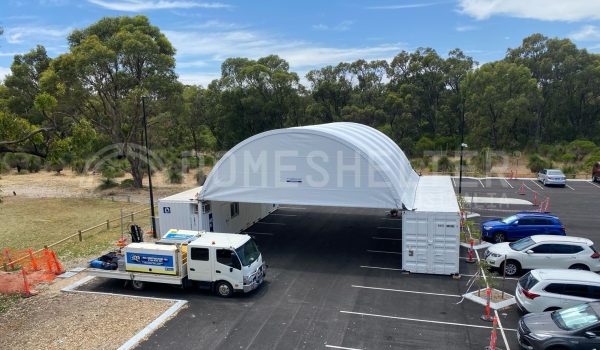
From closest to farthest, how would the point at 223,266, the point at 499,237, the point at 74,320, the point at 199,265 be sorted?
the point at 74,320 → the point at 223,266 → the point at 199,265 → the point at 499,237

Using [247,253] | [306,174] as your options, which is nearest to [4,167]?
[306,174]

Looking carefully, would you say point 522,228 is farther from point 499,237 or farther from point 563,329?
point 563,329

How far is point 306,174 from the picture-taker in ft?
63.6

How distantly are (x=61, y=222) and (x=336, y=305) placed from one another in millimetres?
21434

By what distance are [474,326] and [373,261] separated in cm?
648

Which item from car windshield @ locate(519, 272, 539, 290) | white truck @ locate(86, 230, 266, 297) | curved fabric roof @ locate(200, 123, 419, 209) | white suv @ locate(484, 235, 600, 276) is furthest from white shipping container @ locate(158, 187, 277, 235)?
car windshield @ locate(519, 272, 539, 290)

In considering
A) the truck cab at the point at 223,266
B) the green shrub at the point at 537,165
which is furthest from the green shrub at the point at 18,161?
the green shrub at the point at 537,165

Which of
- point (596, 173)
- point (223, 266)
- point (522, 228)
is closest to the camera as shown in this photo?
point (223, 266)

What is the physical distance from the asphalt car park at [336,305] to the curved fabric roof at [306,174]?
285 centimetres

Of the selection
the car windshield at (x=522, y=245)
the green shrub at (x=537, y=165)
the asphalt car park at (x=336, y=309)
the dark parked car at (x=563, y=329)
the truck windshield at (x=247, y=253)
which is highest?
the green shrub at (x=537, y=165)

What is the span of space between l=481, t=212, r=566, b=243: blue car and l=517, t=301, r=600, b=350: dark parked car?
999 cm

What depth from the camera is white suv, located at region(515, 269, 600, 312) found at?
12.4 meters

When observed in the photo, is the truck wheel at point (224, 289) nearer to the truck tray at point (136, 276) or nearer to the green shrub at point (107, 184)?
the truck tray at point (136, 276)

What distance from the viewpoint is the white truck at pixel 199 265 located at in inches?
593
